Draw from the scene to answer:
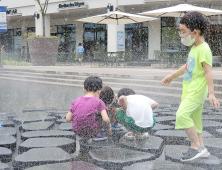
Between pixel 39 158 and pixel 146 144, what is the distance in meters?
1.24

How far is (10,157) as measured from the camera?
346 cm

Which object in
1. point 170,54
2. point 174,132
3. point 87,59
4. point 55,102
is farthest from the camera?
point 87,59

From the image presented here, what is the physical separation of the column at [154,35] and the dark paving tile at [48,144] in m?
19.8

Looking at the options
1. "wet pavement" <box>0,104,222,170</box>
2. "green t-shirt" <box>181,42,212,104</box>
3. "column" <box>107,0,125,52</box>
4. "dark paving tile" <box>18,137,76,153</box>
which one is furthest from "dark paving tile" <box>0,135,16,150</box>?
"column" <box>107,0,125,52</box>

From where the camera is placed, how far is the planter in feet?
66.4

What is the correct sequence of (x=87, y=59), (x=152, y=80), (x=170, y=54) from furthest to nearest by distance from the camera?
(x=87, y=59)
(x=170, y=54)
(x=152, y=80)

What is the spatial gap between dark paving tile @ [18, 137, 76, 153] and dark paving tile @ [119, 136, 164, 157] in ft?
2.00

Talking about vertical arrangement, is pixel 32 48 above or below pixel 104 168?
above

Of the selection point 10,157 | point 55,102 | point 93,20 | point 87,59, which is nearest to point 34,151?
point 10,157

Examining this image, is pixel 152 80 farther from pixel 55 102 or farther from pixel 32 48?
pixel 32 48

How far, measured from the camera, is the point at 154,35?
23156 mm

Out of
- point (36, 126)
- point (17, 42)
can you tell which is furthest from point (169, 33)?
point (36, 126)

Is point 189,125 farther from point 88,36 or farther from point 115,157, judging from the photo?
point 88,36

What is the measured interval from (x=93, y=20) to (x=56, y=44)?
4.48 meters
